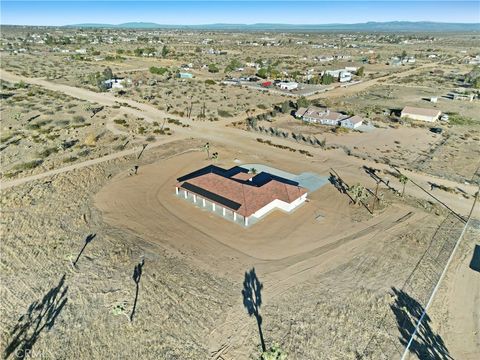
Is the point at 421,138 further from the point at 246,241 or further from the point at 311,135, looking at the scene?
the point at 246,241

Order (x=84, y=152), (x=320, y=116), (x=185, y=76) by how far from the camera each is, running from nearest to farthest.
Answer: (x=84, y=152)
(x=320, y=116)
(x=185, y=76)

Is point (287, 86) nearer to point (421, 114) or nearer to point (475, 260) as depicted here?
point (421, 114)

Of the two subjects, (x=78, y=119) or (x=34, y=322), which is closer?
(x=34, y=322)

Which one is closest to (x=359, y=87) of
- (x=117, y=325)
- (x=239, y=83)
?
(x=239, y=83)

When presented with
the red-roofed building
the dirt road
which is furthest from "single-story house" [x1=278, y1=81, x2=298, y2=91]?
the red-roofed building

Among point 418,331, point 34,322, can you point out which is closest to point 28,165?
point 34,322

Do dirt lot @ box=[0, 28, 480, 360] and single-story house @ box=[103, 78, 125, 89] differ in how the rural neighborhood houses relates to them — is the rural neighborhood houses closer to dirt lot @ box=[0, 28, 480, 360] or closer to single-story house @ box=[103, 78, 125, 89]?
single-story house @ box=[103, 78, 125, 89]

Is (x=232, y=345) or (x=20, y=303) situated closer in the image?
(x=232, y=345)
